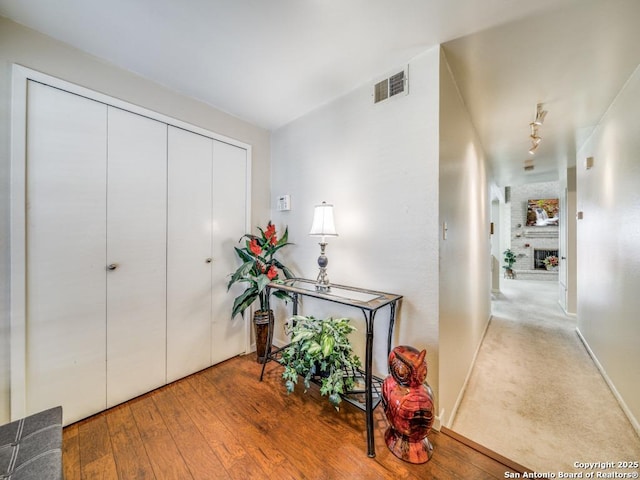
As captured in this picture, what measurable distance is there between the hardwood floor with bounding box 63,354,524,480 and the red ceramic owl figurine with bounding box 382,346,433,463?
6 cm

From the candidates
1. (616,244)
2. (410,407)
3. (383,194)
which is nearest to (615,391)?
(616,244)

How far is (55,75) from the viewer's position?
1.58 metres

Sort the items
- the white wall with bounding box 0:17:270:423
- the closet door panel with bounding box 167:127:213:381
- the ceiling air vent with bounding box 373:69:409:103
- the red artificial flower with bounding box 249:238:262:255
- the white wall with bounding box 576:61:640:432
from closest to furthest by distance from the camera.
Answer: the white wall with bounding box 0:17:270:423, the ceiling air vent with bounding box 373:69:409:103, the white wall with bounding box 576:61:640:432, the closet door panel with bounding box 167:127:213:381, the red artificial flower with bounding box 249:238:262:255

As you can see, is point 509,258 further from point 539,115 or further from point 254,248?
point 254,248

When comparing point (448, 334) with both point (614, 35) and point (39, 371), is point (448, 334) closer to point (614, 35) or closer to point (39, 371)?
point (614, 35)

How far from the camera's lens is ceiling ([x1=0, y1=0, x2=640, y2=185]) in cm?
135

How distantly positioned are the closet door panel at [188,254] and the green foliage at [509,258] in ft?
31.5

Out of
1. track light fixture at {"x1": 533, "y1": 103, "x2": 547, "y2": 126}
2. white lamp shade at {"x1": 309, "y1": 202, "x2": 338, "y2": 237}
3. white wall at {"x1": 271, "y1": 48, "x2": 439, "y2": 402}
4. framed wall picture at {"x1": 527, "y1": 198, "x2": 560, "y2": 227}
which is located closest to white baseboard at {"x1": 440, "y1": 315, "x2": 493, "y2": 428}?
white wall at {"x1": 271, "y1": 48, "x2": 439, "y2": 402}

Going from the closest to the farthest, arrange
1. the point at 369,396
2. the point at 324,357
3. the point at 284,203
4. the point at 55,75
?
1. the point at 369,396
2. the point at 55,75
3. the point at 324,357
4. the point at 284,203

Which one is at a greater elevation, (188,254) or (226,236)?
(226,236)

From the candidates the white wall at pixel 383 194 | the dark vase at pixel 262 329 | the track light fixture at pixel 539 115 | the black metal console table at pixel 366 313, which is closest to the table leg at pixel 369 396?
the black metal console table at pixel 366 313

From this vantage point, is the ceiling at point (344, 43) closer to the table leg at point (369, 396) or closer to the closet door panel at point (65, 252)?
the closet door panel at point (65, 252)

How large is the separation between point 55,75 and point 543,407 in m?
4.42

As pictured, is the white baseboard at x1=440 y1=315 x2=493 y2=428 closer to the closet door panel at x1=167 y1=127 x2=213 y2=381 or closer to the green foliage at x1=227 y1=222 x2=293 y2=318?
the green foliage at x1=227 y1=222 x2=293 y2=318
